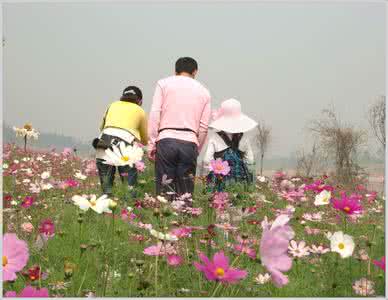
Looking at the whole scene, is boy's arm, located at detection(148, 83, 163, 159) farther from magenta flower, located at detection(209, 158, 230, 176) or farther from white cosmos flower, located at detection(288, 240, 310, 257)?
white cosmos flower, located at detection(288, 240, 310, 257)

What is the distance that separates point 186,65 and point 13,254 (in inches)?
145

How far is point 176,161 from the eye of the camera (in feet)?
15.5

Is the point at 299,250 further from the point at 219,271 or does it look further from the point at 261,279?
the point at 219,271

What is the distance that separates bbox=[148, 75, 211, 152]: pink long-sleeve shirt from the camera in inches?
181

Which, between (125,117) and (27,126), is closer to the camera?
(125,117)

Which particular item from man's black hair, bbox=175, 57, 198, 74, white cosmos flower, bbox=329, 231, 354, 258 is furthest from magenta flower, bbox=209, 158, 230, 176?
man's black hair, bbox=175, 57, 198, 74

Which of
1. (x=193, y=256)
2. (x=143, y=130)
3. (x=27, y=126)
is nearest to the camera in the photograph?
(x=193, y=256)

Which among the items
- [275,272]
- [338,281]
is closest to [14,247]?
[275,272]

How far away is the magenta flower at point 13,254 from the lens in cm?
129

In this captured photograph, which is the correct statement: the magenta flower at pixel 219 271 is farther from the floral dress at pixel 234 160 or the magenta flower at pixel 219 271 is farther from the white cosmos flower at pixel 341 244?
the floral dress at pixel 234 160

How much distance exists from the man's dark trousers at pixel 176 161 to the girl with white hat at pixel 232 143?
161 mm

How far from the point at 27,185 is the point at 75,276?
345cm

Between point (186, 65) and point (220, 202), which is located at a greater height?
point (186, 65)

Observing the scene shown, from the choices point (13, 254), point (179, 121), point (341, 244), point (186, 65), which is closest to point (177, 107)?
point (179, 121)
